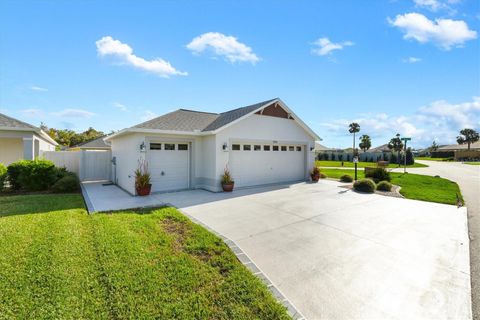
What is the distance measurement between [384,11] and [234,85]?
28.9 ft

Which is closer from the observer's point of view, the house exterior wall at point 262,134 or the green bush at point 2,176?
the green bush at point 2,176

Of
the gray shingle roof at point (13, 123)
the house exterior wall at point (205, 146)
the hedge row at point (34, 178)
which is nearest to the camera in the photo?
the hedge row at point (34, 178)

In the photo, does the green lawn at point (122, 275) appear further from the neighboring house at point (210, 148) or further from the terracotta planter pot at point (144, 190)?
the neighboring house at point (210, 148)

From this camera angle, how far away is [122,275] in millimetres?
3471

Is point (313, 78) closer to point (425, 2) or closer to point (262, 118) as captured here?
point (262, 118)

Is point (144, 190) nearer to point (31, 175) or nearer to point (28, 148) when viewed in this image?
point (31, 175)

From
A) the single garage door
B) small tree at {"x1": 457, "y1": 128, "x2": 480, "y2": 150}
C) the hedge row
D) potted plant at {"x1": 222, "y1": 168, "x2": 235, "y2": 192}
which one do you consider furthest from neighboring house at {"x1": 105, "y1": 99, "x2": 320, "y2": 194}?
small tree at {"x1": 457, "y1": 128, "x2": 480, "y2": 150}

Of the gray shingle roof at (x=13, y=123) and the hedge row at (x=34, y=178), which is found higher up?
the gray shingle roof at (x=13, y=123)

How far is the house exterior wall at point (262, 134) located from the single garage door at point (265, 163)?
1.33ft

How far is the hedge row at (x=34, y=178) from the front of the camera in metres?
10.2

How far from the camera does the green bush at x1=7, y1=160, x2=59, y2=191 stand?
10195 mm

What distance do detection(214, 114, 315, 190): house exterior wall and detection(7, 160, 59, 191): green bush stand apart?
26.6 feet

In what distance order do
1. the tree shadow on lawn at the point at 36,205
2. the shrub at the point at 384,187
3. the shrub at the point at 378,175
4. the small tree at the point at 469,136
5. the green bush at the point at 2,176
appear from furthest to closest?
the small tree at the point at 469,136 < the shrub at the point at 378,175 < the shrub at the point at 384,187 < the green bush at the point at 2,176 < the tree shadow on lawn at the point at 36,205

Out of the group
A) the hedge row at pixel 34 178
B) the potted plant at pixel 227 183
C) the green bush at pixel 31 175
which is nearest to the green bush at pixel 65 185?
the hedge row at pixel 34 178
